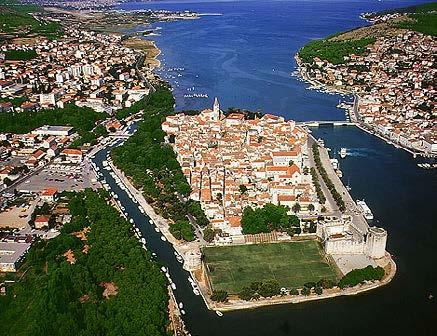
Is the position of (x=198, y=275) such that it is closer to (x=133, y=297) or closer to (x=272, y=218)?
(x=133, y=297)

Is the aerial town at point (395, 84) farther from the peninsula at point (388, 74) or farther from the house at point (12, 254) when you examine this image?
the house at point (12, 254)

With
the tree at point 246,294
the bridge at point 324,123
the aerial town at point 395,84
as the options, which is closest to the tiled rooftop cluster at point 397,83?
the aerial town at point 395,84

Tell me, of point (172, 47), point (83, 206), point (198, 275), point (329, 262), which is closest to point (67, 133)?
point (83, 206)

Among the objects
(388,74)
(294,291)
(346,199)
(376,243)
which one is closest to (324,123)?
(346,199)

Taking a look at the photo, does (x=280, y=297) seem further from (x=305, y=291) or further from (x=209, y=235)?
(x=209, y=235)

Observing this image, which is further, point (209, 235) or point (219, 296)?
point (209, 235)
